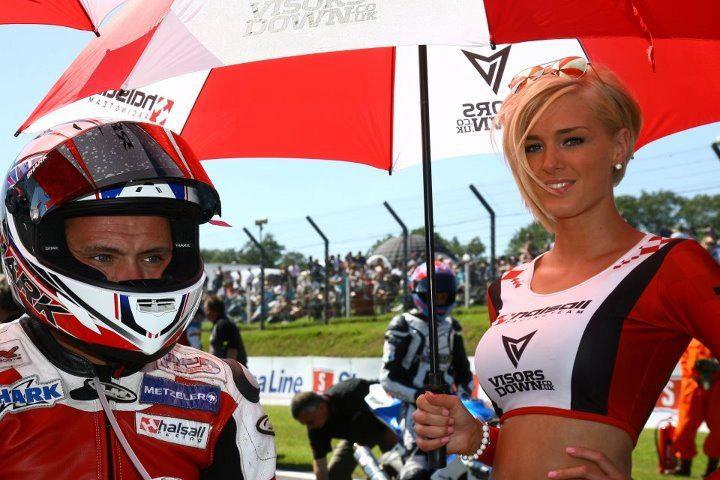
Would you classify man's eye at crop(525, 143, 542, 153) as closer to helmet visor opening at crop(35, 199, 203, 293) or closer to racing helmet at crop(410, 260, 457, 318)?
helmet visor opening at crop(35, 199, 203, 293)

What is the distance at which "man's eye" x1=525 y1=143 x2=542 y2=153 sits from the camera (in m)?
2.74

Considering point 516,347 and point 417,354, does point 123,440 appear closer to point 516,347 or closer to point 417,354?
point 516,347

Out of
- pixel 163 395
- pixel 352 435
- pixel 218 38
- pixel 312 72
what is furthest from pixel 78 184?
pixel 352 435

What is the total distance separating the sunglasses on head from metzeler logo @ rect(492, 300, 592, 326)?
0.67 metres

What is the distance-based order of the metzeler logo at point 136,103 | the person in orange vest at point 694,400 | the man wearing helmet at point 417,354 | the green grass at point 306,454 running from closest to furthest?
1. the metzeler logo at point 136,103
2. the man wearing helmet at point 417,354
3. the person in orange vest at point 694,400
4. the green grass at point 306,454

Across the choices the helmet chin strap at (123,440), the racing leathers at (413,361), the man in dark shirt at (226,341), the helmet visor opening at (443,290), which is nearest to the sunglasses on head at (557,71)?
the helmet chin strap at (123,440)

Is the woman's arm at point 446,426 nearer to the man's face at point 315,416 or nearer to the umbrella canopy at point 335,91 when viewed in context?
the umbrella canopy at point 335,91

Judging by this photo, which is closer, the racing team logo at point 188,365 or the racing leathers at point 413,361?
the racing team logo at point 188,365

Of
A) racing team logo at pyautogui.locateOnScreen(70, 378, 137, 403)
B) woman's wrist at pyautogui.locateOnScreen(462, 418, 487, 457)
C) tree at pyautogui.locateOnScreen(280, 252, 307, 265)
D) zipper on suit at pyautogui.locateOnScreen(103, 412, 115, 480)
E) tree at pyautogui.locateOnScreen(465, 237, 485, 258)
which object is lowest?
woman's wrist at pyautogui.locateOnScreen(462, 418, 487, 457)

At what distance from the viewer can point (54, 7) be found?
3182mm

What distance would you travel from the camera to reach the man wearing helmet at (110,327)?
6.53 ft

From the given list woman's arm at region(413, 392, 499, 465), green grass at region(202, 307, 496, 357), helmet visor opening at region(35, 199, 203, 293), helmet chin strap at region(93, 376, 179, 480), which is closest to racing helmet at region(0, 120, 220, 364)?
helmet visor opening at region(35, 199, 203, 293)

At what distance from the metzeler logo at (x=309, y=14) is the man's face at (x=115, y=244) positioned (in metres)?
0.64

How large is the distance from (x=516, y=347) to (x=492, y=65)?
1.77 meters
